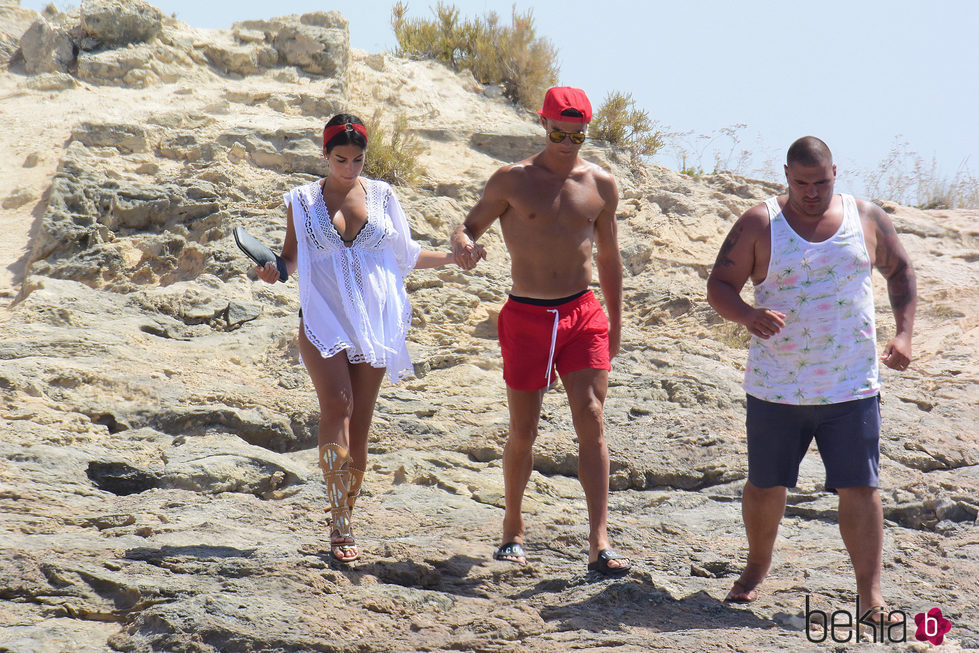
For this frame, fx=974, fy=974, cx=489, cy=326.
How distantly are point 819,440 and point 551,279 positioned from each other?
53.2 inches

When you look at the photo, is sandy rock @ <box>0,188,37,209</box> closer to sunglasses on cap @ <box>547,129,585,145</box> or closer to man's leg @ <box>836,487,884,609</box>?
sunglasses on cap @ <box>547,129,585,145</box>

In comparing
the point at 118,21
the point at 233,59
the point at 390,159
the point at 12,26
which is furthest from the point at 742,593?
the point at 12,26

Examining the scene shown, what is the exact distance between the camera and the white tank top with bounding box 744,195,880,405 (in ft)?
12.3

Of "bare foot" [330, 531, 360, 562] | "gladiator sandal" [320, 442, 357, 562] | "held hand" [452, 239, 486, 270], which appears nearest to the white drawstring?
"held hand" [452, 239, 486, 270]

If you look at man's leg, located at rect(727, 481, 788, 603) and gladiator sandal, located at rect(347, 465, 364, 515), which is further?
gladiator sandal, located at rect(347, 465, 364, 515)

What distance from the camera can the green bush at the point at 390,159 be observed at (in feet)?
29.3

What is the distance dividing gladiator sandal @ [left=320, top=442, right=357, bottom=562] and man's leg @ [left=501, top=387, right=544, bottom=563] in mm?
745

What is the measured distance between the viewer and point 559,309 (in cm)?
440

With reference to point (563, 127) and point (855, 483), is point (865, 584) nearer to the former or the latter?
point (855, 483)

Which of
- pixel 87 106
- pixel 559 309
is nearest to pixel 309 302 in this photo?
pixel 559 309

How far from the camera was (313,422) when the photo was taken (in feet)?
18.6

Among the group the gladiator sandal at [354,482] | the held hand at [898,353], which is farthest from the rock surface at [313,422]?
the held hand at [898,353]

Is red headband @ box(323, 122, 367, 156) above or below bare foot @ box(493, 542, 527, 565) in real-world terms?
above

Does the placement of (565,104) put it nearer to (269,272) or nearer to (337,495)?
(269,272)
